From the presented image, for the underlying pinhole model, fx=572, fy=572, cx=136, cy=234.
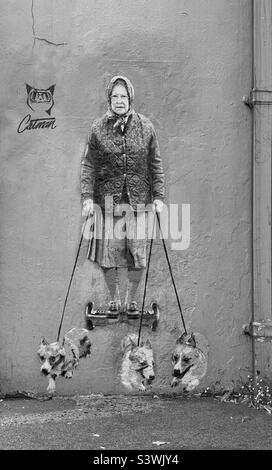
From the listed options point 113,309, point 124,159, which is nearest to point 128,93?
point 124,159

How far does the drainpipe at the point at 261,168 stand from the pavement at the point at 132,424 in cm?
65

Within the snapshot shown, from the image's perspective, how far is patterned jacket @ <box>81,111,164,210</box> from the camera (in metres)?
5.47

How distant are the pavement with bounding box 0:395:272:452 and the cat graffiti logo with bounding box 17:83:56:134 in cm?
258

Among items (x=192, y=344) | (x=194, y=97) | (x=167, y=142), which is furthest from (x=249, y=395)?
(x=194, y=97)

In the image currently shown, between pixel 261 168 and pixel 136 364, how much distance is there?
221cm

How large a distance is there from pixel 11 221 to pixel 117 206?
101cm

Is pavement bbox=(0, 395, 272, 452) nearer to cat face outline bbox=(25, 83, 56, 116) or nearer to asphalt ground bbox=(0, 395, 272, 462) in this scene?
asphalt ground bbox=(0, 395, 272, 462)

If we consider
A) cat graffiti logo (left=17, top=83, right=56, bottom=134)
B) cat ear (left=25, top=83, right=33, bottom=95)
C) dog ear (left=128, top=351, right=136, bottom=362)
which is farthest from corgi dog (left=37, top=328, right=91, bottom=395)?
cat ear (left=25, top=83, right=33, bottom=95)

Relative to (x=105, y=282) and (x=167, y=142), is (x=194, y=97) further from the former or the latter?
(x=105, y=282)

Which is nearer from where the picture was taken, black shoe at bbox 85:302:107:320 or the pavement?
the pavement

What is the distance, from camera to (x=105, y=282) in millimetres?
5500

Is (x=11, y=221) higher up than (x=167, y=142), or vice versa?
(x=167, y=142)

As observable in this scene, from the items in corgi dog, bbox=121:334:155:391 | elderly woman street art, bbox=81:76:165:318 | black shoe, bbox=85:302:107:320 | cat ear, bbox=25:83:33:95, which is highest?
cat ear, bbox=25:83:33:95

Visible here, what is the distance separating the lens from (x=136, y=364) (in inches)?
215
